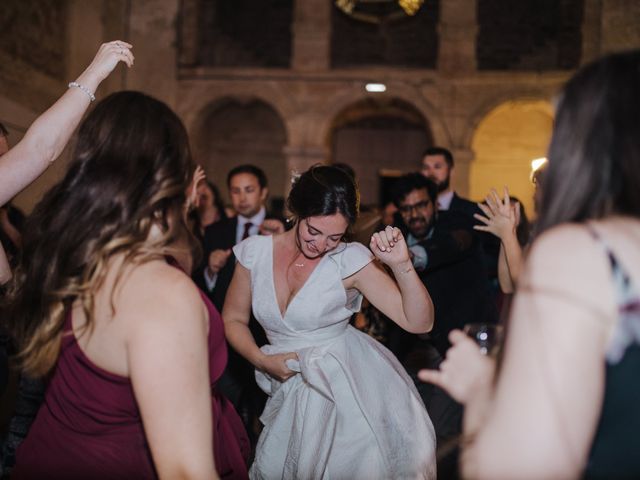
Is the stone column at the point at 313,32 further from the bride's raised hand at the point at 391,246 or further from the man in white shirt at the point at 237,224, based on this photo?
the bride's raised hand at the point at 391,246

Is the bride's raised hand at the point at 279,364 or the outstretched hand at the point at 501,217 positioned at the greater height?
the outstretched hand at the point at 501,217

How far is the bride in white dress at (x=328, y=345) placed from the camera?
269 cm

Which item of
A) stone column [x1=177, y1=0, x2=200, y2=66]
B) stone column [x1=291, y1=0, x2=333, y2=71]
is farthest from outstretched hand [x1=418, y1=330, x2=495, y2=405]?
stone column [x1=177, y1=0, x2=200, y2=66]

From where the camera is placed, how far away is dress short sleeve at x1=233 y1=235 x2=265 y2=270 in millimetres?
3014

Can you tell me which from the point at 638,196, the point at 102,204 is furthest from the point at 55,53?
the point at 638,196

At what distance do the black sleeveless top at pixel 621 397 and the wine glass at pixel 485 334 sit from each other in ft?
1.00

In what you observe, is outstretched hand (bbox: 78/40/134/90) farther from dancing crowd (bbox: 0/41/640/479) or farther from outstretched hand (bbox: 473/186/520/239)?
outstretched hand (bbox: 473/186/520/239)

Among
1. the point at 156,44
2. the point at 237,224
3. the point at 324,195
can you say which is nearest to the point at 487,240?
the point at 237,224

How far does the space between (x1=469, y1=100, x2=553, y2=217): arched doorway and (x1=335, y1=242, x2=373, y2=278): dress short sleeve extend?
12.0 meters

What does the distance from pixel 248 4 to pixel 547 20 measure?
6.55 meters

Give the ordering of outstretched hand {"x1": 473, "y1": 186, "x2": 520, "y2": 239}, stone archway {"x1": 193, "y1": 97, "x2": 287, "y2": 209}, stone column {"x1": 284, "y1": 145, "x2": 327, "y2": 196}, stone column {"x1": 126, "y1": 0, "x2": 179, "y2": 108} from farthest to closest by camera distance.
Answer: stone archway {"x1": 193, "y1": 97, "x2": 287, "y2": 209}, stone column {"x1": 126, "y1": 0, "x2": 179, "y2": 108}, stone column {"x1": 284, "y1": 145, "x2": 327, "y2": 196}, outstretched hand {"x1": 473, "y1": 186, "x2": 520, "y2": 239}

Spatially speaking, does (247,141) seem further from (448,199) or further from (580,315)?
(580,315)

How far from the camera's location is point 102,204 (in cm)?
153

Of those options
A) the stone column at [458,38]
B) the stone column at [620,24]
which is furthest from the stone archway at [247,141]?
the stone column at [620,24]
